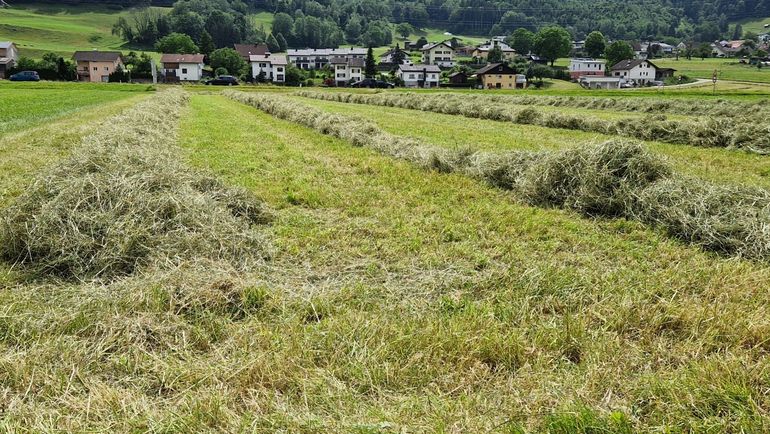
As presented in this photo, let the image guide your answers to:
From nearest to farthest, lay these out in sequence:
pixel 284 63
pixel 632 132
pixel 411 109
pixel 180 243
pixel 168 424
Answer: pixel 168 424 < pixel 180 243 < pixel 632 132 < pixel 411 109 < pixel 284 63

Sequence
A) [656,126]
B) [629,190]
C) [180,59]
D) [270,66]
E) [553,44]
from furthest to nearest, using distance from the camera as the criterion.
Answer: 1. [553,44]
2. [270,66]
3. [180,59]
4. [656,126]
5. [629,190]

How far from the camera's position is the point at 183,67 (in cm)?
10550

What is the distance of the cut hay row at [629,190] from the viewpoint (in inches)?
242

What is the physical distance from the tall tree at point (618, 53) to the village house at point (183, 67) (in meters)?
102

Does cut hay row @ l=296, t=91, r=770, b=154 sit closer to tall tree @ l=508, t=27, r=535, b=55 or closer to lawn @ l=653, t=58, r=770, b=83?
lawn @ l=653, t=58, r=770, b=83

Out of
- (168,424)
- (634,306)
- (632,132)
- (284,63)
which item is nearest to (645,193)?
(634,306)

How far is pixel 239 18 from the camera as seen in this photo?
174750 millimetres

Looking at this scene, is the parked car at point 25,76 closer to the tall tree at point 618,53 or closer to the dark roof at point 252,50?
the dark roof at point 252,50

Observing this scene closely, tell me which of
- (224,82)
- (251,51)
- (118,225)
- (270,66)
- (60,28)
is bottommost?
(118,225)

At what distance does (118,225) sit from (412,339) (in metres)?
3.76

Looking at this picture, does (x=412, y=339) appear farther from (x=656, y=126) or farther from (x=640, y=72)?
(x=640, y=72)

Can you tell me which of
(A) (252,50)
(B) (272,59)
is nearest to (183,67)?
(B) (272,59)

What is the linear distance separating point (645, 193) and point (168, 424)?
7.20 meters

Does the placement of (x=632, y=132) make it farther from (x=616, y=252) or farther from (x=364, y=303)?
(x=364, y=303)
